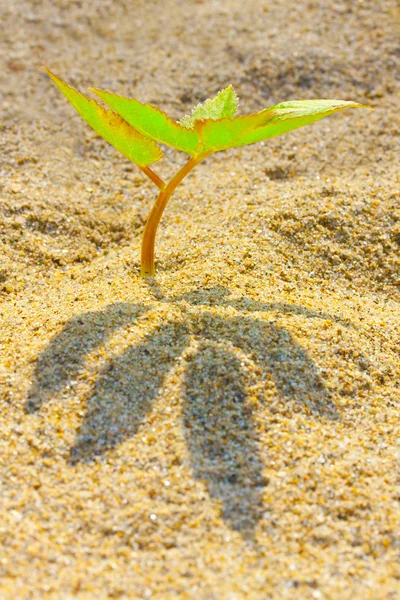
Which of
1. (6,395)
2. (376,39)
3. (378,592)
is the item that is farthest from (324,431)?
(376,39)

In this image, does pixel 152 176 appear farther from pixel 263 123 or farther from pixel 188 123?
pixel 263 123

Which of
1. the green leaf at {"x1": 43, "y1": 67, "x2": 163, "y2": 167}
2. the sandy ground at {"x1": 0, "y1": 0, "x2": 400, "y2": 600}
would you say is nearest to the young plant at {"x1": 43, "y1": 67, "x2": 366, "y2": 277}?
the green leaf at {"x1": 43, "y1": 67, "x2": 163, "y2": 167}

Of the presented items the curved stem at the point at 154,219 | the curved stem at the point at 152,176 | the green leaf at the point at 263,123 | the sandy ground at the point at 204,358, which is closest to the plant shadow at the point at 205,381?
the sandy ground at the point at 204,358

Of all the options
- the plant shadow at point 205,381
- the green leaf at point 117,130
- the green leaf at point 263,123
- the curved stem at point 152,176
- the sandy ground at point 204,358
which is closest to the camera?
the sandy ground at point 204,358

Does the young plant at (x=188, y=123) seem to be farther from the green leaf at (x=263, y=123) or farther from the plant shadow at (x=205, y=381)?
the plant shadow at (x=205, y=381)

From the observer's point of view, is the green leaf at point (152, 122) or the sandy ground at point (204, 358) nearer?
the sandy ground at point (204, 358)

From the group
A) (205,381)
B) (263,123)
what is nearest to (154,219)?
(263,123)

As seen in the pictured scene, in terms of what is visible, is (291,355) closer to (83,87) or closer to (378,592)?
(378,592)
